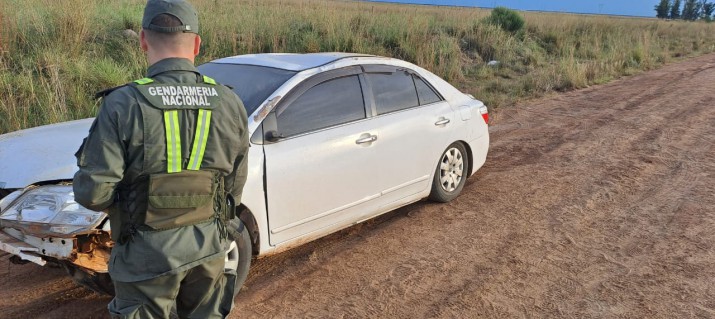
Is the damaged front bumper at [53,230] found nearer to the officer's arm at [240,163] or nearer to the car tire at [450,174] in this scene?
the officer's arm at [240,163]

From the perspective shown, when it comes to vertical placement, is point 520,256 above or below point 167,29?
below

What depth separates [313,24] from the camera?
13000 millimetres

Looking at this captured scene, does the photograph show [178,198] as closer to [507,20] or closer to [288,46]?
[288,46]

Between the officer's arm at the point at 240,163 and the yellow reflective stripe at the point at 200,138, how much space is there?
0.19 metres

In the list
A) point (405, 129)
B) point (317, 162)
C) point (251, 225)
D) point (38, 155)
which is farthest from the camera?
point (405, 129)

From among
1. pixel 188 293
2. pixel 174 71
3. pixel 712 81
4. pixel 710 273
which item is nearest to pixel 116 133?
pixel 174 71

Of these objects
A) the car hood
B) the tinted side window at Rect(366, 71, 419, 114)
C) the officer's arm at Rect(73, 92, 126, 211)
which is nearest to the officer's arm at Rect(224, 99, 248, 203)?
the officer's arm at Rect(73, 92, 126, 211)

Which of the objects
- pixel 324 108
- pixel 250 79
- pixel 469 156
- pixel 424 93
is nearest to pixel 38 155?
pixel 250 79

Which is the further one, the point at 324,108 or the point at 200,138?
the point at 324,108

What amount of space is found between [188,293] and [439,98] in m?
3.67

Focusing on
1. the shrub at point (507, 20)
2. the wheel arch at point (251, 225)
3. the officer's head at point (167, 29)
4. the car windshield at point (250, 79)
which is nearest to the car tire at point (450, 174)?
the car windshield at point (250, 79)

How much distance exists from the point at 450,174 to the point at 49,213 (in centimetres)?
363

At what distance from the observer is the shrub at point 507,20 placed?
18422mm

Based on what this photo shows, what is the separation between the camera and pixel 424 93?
5.44 metres
